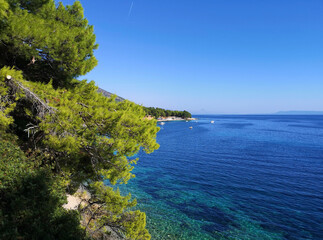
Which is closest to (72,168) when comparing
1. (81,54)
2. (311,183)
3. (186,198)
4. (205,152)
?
(81,54)

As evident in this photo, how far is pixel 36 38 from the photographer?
7.44m

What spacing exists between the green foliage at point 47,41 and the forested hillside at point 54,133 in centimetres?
4

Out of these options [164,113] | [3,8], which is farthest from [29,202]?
[164,113]

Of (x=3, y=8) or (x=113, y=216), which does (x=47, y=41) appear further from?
(x=113, y=216)

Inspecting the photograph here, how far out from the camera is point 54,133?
7371 mm

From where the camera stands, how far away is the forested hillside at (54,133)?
20.5ft

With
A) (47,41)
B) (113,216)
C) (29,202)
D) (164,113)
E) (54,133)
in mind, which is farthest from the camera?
(164,113)

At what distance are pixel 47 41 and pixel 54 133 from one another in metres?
3.80

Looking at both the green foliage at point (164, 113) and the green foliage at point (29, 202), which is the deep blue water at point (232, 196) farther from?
the green foliage at point (164, 113)

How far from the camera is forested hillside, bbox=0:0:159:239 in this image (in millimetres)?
6234

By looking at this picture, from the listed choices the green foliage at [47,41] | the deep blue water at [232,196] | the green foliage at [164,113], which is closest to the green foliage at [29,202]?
the green foliage at [47,41]

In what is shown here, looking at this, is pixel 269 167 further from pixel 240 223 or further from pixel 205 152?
pixel 240 223

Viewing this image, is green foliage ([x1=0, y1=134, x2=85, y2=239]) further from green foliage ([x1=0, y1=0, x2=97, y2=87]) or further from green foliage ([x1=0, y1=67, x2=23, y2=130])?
green foliage ([x1=0, y1=0, x2=97, y2=87])

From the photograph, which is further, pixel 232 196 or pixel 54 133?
pixel 232 196
